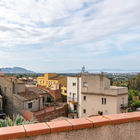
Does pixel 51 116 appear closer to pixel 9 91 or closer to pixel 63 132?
pixel 9 91

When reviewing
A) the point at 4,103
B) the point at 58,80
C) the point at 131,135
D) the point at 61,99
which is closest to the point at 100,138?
the point at 131,135

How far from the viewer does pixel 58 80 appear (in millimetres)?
47719

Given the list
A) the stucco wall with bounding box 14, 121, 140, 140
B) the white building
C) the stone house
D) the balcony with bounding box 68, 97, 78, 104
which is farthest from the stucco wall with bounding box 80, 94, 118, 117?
the stucco wall with bounding box 14, 121, 140, 140

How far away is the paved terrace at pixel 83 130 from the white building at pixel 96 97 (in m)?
22.8

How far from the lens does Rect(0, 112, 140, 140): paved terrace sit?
2.19m

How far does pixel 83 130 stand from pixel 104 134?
1.29ft

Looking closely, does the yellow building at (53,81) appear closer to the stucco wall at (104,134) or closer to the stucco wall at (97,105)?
the stucco wall at (97,105)

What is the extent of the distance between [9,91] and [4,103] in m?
2.53

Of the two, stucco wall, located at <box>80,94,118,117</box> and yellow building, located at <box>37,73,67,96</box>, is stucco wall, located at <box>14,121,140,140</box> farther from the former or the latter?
yellow building, located at <box>37,73,67,96</box>

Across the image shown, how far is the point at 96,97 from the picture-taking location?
26.3m

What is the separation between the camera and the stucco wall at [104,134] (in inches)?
93.2

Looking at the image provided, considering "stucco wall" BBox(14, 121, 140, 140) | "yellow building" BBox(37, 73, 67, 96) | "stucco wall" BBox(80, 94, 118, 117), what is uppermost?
"stucco wall" BBox(14, 121, 140, 140)

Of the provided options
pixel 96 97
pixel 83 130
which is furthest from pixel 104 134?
pixel 96 97

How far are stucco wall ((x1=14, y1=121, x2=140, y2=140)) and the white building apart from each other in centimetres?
2270
